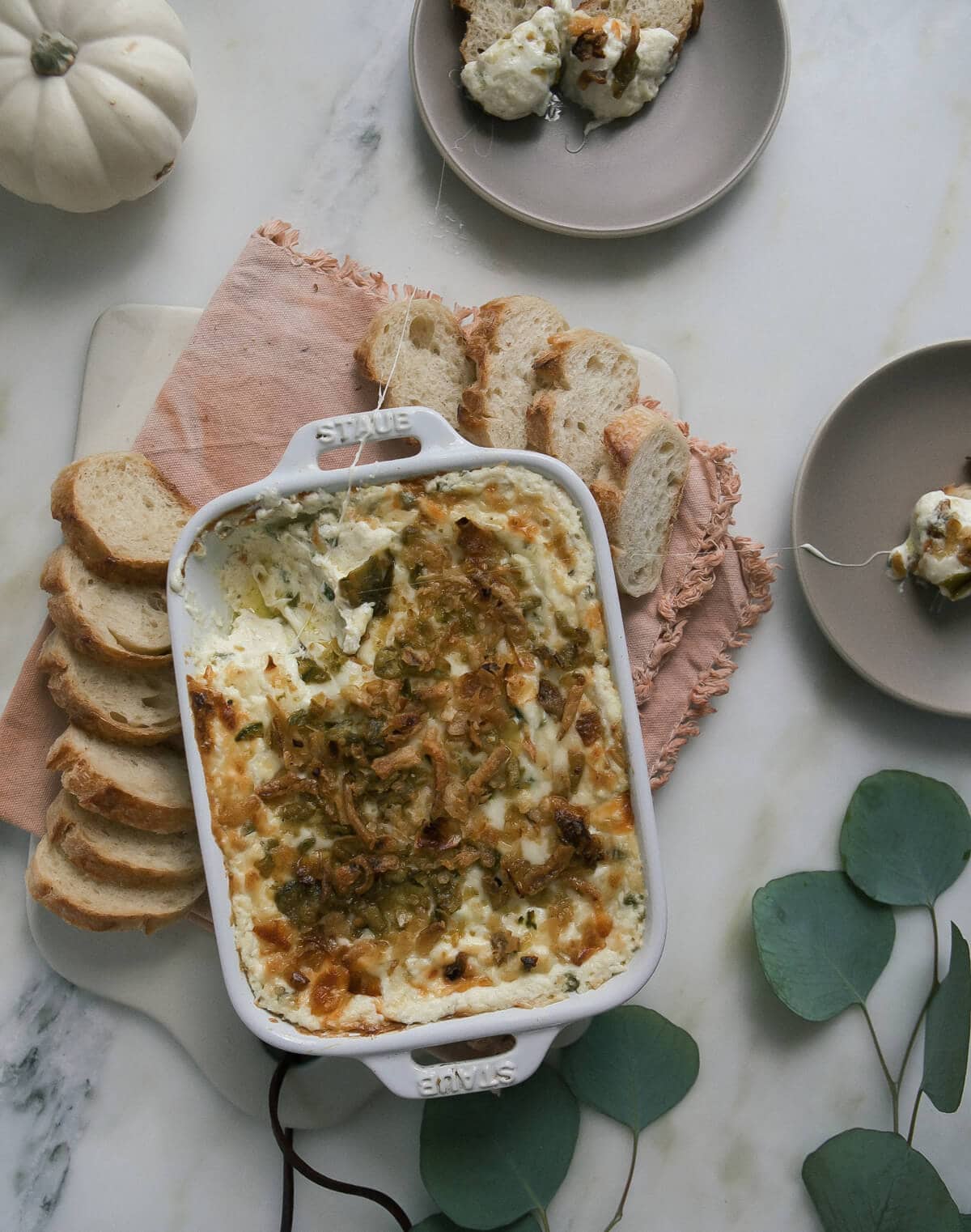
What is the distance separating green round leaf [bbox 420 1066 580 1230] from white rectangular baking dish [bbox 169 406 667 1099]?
43cm

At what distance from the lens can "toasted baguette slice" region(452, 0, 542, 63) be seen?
2656mm

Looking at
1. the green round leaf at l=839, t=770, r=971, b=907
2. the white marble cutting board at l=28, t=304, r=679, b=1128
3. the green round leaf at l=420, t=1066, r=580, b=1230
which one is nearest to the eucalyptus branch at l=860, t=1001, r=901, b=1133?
the green round leaf at l=839, t=770, r=971, b=907

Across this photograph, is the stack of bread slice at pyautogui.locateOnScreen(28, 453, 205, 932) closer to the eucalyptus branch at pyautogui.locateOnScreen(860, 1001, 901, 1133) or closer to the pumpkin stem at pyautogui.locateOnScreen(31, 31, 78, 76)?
the pumpkin stem at pyautogui.locateOnScreen(31, 31, 78, 76)

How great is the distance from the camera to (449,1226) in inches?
101

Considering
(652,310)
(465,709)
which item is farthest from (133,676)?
(652,310)

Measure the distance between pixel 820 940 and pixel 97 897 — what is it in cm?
175

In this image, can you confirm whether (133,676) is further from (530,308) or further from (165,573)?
(530,308)

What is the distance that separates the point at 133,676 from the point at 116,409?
0.69 m

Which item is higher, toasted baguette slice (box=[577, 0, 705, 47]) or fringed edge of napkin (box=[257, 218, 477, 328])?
toasted baguette slice (box=[577, 0, 705, 47])

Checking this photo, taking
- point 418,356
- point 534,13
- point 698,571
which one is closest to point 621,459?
point 698,571

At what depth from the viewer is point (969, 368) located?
273 cm

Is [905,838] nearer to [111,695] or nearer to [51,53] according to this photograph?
[111,695]

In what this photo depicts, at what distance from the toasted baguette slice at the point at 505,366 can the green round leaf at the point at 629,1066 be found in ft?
4.71

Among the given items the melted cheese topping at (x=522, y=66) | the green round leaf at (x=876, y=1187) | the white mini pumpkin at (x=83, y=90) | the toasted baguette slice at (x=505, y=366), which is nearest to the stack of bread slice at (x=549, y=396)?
the toasted baguette slice at (x=505, y=366)
